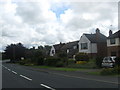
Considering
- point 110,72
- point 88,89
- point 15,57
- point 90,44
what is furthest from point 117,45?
A: point 15,57

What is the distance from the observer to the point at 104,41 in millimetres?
68625

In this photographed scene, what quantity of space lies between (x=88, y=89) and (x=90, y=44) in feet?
178

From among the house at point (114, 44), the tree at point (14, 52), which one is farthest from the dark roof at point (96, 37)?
the tree at point (14, 52)

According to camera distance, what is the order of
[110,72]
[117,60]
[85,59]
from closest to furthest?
[110,72]
[117,60]
[85,59]

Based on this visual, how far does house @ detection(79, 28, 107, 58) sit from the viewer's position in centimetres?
6638

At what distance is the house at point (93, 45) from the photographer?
218 feet

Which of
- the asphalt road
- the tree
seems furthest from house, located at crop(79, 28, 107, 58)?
the asphalt road

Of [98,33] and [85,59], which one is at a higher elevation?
[98,33]

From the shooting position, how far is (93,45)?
6662 centimetres

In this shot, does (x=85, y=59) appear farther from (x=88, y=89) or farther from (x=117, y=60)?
(x=88, y=89)

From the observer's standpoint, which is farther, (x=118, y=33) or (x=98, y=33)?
(x=98, y=33)

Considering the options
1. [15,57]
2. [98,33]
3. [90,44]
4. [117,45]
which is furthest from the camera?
[15,57]

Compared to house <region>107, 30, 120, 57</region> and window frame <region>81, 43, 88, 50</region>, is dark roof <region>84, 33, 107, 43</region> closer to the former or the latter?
window frame <region>81, 43, 88, 50</region>

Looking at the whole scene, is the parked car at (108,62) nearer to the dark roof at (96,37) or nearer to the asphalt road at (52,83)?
the asphalt road at (52,83)
